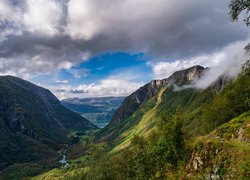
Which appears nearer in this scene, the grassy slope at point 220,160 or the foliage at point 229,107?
the grassy slope at point 220,160

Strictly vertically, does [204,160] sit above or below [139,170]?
above

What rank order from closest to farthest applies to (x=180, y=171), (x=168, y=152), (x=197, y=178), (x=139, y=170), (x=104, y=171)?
1. (x=197, y=178)
2. (x=180, y=171)
3. (x=168, y=152)
4. (x=139, y=170)
5. (x=104, y=171)

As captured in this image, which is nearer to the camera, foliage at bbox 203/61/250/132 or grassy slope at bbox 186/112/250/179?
grassy slope at bbox 186/112/250/179

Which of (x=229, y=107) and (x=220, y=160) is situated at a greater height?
(x=229, y=107)

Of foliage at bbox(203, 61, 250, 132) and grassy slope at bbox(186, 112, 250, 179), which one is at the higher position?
foliage at bbox(203, 61, 250, 132)

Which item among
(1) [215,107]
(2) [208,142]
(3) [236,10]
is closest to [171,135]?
(2) [208,142]

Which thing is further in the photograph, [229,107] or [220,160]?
[229,107]

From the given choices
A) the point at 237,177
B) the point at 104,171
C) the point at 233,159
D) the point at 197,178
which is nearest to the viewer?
the point at 237,177

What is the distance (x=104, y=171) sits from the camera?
475 feet

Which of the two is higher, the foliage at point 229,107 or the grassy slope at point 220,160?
the foliage at point 229,107

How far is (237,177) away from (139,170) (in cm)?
5801

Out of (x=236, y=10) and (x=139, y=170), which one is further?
(x=139, y=170)

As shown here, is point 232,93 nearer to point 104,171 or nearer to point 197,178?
point 104,171

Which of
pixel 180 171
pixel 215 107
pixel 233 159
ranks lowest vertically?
pixel 180 171
